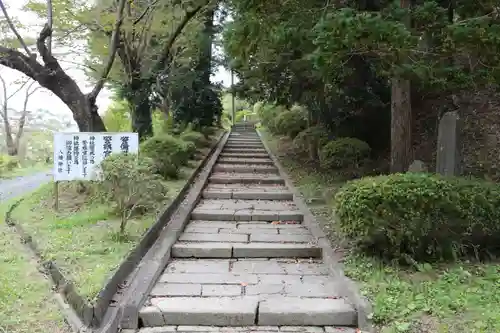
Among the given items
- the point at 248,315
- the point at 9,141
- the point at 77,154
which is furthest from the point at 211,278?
the point at 9,141

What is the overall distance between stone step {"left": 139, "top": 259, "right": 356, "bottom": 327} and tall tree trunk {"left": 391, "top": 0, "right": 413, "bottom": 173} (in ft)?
8.45

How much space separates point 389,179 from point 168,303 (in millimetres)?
2507

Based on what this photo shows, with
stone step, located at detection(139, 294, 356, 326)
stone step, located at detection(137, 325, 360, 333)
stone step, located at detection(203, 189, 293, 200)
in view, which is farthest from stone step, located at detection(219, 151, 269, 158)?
stone step, located at detection(137, 325, 360, 333)

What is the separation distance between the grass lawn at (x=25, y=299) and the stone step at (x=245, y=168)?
708 centimetres

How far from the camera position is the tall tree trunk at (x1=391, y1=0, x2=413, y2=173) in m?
6.98

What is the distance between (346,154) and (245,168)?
3454 mm

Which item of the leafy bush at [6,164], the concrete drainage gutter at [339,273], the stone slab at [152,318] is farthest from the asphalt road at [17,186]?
the stone slab at [152,318]

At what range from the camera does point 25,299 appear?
12.7ft

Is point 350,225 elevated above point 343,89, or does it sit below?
below

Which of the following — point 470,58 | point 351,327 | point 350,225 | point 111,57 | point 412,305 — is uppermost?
point 111,57

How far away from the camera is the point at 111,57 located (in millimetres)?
8867

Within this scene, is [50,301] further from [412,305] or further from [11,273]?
[412,305]

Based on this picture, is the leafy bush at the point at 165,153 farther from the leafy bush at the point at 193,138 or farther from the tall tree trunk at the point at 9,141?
the tall tree trunk at the point at 9,141

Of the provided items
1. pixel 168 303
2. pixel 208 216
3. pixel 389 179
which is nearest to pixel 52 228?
pixel 208 216
